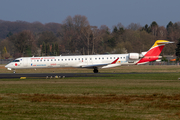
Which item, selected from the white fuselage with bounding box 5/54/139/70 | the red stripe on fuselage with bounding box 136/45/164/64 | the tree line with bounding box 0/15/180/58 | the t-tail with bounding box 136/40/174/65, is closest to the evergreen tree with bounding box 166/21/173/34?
the tree line with bounding box 0/15/180/58

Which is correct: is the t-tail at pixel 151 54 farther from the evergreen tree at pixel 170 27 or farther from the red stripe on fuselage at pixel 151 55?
the evergreen tree at pixel 170 27

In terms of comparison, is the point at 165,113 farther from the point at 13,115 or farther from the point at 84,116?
the point at 13,115

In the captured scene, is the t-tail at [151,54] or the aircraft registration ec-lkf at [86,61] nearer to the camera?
the aircraft registration ec-lkf at [86,61]

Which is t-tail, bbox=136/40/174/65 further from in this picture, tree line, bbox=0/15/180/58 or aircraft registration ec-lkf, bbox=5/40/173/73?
tree line, bbox=0/15/180/58

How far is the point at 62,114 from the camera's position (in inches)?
446

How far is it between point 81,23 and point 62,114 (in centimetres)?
12025

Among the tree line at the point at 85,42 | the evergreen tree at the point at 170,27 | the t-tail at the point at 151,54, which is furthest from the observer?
the evergreen tree at the point at 170,27

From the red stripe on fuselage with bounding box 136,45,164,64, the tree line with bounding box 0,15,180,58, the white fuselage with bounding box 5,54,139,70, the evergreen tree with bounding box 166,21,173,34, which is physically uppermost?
the evergreen tree with bounding box 166,21,173,34

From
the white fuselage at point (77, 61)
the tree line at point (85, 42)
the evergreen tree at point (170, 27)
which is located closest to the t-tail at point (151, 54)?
the white fuselage at point (77, 61)

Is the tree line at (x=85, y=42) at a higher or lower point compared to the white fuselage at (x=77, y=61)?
higher

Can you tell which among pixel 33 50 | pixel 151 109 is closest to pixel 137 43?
pixel 33 50

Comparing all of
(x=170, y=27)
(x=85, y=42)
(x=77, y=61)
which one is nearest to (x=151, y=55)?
(x=77, y=61)

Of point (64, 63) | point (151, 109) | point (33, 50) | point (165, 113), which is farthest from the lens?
point (33, 50)

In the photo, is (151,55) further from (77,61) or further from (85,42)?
(85,42)
